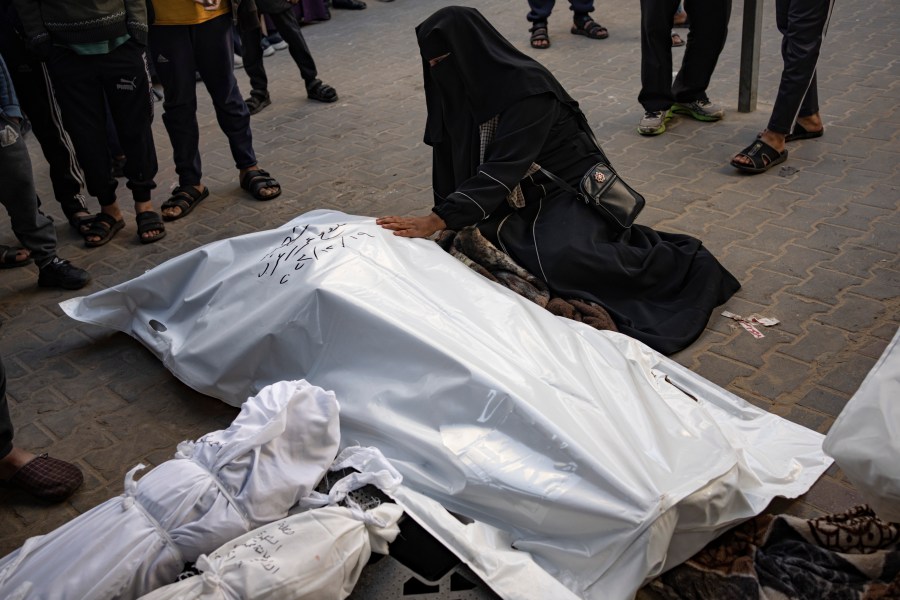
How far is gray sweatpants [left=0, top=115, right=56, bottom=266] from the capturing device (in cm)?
383

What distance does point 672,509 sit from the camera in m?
2.17

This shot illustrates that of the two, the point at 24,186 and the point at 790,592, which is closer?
the point at 790,592

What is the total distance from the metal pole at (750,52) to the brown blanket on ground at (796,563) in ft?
12.1

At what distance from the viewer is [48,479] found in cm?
280

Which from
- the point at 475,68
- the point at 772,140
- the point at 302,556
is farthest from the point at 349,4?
the point at 302,556

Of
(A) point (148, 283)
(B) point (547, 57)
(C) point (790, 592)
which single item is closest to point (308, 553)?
(C) point (790, 592)

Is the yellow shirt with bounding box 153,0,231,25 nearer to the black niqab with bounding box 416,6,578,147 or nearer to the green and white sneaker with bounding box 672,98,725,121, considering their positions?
the black niqab with bounding box 416,6,578,147

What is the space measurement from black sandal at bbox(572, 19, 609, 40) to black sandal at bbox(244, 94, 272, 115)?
9.02 feet

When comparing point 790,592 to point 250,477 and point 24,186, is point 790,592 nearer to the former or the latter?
point 250,477

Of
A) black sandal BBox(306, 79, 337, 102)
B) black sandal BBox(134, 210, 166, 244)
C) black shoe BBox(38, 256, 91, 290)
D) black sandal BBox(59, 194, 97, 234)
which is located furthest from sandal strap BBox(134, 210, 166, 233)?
black sandal BBox(306, 79, 337, 102)

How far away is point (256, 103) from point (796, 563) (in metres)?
5.45

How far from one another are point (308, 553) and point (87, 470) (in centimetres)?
124

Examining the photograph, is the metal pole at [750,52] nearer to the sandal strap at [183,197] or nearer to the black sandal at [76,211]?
A: the sandal strap at [183,197]

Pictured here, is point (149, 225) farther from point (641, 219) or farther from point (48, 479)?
point (641, 219)
